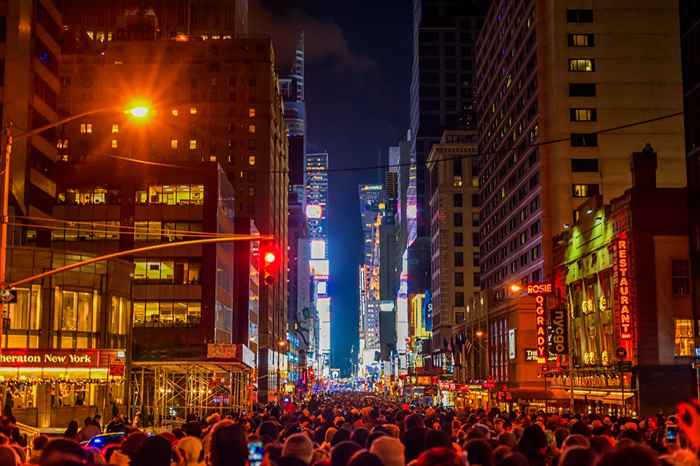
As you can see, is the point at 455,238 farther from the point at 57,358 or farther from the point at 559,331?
the point at 57,358

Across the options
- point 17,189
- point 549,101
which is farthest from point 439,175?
point 17,189

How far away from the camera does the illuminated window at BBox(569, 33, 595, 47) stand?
87.8 metres

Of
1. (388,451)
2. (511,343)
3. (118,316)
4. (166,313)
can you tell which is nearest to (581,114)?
(511,343)

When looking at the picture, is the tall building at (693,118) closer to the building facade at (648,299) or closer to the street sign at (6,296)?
the building facade at (648,299)

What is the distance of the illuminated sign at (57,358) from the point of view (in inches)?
1679

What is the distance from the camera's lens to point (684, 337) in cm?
5791

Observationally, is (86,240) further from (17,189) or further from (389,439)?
(389,439)

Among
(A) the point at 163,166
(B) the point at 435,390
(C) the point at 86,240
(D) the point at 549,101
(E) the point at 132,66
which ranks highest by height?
(E) the point at 132,66

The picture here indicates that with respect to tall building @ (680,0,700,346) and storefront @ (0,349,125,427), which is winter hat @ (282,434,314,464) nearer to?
storefront @ (0,349,125,427)

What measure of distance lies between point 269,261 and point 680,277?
38.2 m

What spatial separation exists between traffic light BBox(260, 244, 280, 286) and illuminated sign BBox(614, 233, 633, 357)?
1349 inches

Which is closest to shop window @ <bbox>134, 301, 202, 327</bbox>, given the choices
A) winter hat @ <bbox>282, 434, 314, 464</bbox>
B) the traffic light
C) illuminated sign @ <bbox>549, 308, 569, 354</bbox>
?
illuminated sign @ <bbox>549, 308, 569, 354</bbox>

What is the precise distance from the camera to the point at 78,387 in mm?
53094

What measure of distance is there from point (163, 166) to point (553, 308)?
35.1m
